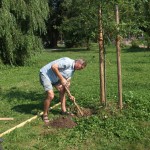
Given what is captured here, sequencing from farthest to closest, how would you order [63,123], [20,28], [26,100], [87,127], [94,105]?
[20,28] < [26,100] < [94,105] < [63,123] < [87,127]

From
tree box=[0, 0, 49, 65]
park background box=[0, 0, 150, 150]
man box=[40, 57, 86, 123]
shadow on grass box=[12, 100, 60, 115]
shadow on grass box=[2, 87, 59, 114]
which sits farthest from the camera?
tree box=[0, 0, 49, 65]

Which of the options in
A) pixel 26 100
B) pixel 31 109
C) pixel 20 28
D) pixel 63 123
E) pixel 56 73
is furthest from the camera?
pixel 20 28

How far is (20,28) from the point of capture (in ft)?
61.2

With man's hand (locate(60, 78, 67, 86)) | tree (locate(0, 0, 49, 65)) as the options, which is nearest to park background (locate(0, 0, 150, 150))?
man's hand (locate(60, 78, 67, 86))

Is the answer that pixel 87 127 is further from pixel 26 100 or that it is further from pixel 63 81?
pixel 26 100

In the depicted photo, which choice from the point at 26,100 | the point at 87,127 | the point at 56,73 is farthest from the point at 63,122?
the point at 26,100

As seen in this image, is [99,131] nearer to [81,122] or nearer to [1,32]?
[81,122]

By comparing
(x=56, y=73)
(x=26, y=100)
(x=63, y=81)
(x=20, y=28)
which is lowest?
(x=26, y=100)

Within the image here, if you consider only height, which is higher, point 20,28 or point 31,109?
point 20,28

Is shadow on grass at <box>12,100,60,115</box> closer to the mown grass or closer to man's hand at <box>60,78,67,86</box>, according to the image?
the mown grass

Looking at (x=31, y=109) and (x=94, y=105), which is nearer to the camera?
(x=94, y=105)

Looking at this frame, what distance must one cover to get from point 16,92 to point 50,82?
3.79 m

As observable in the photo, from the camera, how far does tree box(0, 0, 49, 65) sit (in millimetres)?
17578

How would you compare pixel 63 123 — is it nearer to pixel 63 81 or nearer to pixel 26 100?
pixel 63 81
